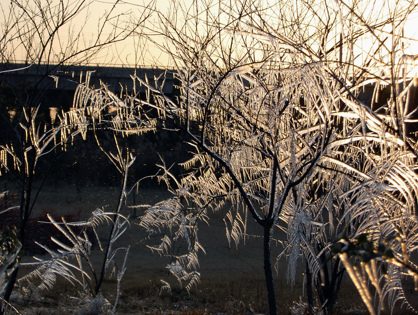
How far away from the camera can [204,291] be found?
10641 mm

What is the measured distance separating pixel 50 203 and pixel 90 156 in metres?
5.07

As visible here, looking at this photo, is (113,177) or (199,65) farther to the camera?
(113,177)

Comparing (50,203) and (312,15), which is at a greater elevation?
(312,15)

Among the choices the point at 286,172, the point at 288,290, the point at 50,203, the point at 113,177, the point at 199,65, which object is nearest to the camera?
the point at 199,65

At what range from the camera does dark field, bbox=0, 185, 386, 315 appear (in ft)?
30.6

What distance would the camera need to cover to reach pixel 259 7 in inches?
199

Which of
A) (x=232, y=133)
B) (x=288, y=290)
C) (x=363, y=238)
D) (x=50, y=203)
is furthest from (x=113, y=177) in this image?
(x=363, y=238)

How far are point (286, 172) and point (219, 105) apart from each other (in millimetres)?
986

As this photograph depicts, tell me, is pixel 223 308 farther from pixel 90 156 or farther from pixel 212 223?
pixel 90 156

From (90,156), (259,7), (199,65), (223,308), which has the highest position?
(259,7)

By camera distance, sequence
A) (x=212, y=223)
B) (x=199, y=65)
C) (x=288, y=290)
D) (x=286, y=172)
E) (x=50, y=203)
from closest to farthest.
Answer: (x=199, y=65)
(x=286, y=172)
(x=288, y=290)
(x=212, y=223)
(x=50, y=203)

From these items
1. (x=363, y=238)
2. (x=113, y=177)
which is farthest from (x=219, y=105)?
(x=113, y=177)

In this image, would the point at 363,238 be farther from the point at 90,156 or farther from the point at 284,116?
the point at 90,156

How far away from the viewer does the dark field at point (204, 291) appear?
9320mm
